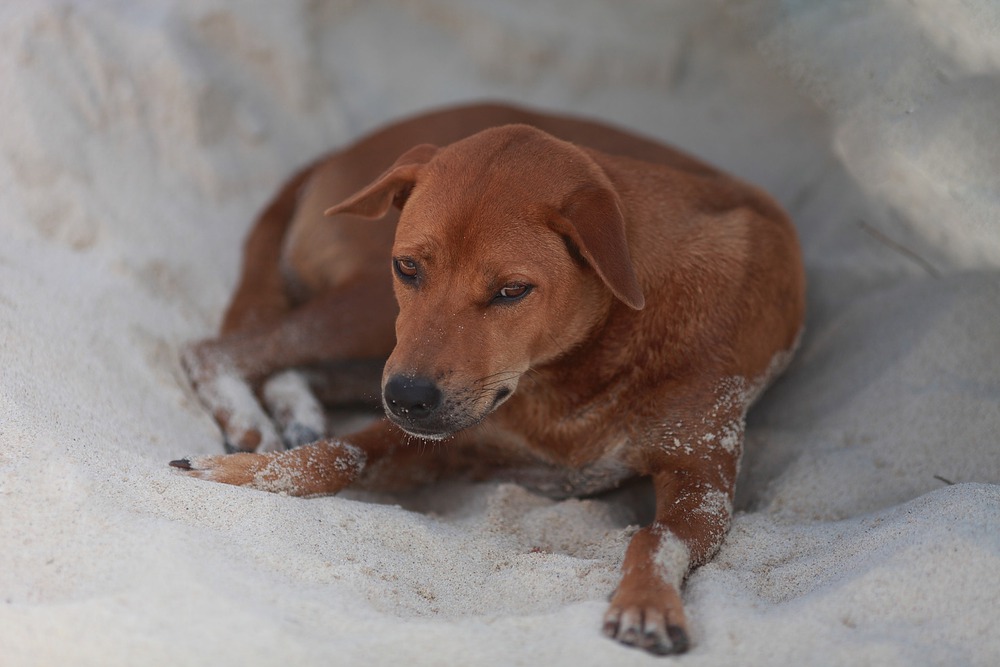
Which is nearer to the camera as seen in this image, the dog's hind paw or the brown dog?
the dog's hind paw

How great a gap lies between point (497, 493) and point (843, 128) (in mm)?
2397

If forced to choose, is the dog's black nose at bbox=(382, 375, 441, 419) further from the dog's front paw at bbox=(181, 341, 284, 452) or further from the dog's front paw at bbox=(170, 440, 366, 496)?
the dog's front paw at bbox=(181, 341, 284, 452)

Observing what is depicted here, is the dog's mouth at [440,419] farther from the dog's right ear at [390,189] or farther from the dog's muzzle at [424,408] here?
the dog's right ear at [390,189]

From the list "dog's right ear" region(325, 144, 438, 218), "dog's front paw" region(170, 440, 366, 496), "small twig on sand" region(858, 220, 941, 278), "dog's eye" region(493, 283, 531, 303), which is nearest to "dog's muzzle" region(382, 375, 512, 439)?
"dog's eye" region(493, 283, 531, 303)

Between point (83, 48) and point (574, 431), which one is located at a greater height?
point (83, 48)

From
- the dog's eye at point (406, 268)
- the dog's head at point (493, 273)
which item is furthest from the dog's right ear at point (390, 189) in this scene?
the dog's eye at point (406, 268)

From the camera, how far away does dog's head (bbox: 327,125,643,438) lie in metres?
2.72

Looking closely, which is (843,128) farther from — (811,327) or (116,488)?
(116,488)

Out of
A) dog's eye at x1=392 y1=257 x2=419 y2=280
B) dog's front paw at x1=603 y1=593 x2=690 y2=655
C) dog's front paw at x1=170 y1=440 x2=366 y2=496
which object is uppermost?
dog's eye at x1=392 y1=257 x2=419 y2=280

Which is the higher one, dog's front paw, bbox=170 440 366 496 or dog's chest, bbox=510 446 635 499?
dog's front paw, bbox=170 440 366 496

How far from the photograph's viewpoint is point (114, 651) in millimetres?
2068

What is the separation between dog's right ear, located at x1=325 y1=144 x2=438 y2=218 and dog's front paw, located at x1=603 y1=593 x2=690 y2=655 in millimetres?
1526

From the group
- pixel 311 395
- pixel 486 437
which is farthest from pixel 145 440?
pixel 486 437

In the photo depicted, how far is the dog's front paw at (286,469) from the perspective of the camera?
2.96m
